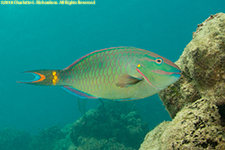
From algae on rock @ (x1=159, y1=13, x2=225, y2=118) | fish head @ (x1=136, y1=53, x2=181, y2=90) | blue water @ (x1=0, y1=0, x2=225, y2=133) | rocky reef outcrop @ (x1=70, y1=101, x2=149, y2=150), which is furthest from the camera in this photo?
blue water @ (x1=0, y1=0, x2=225, y2=133)

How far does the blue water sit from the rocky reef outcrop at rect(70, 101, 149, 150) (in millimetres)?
61351

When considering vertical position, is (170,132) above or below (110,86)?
below

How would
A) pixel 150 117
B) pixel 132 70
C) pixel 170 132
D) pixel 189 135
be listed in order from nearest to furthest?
pixel 132 70 < pixel 189 135 < pixel 170 132 < pixel 150 117

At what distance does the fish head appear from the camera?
1.12 metres

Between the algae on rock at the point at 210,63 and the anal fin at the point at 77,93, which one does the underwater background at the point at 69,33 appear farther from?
the algae on rock at the point at 210,63

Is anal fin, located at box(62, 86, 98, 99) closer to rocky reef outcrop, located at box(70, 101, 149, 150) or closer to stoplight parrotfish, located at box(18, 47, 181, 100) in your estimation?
stoplight parrotfish, located at box(18, 47, 181, 100)

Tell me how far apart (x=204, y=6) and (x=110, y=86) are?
11522 centimetres

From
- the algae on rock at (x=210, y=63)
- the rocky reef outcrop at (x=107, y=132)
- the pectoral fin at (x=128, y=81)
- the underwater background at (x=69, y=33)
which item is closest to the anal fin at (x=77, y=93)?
the pectoral fin at (x=128, y=81)

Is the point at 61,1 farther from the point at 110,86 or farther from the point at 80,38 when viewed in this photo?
the point at 110,86

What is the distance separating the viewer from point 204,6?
9269cm

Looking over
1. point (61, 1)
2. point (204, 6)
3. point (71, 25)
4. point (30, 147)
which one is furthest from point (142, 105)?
point (204, 6)

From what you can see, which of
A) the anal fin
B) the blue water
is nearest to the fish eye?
the anal fin

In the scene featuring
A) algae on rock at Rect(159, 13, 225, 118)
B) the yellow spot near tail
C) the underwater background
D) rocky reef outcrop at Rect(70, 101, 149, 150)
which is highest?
the underwater background

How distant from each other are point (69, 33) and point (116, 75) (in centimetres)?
10279
